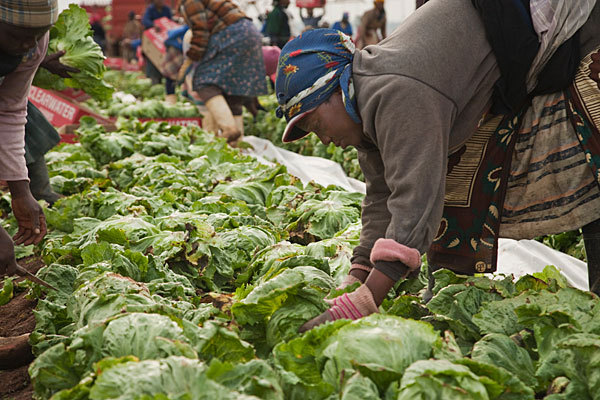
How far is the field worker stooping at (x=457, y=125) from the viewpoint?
2.10 m

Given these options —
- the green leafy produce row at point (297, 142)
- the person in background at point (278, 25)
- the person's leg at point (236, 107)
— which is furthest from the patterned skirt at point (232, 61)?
the person in background at point (278, 25)

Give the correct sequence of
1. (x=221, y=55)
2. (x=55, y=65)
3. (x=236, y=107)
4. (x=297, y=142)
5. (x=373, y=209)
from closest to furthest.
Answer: (x=373, y=209) < (x=55, y=65) < (x=221, y=55) < (x=236, y=107) < (x=297, y=142)

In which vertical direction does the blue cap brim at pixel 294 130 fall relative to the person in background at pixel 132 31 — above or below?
above

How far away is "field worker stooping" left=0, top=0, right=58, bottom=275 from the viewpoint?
2689 mm

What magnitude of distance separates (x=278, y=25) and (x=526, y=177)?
13.8 m

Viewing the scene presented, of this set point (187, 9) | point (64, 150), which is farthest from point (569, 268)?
point (187, 9)

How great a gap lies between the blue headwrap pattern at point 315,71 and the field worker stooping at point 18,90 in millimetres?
1145

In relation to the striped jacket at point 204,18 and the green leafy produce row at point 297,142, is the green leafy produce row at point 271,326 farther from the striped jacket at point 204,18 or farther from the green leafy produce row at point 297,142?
the striped jacket at point 204,18

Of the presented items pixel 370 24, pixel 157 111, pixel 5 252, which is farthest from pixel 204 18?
pixel 370 24

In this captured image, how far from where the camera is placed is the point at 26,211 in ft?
11.6

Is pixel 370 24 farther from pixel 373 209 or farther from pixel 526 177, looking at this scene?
pixel 373 209

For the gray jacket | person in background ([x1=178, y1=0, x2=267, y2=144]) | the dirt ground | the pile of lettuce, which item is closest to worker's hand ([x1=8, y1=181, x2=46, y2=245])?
the dirt ground

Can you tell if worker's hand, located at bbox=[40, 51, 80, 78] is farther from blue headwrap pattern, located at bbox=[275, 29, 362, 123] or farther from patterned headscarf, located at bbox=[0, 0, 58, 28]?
blue headwrap pattern, located at bbox=[275, 29, 362, 123]

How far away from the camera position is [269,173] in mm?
5465
